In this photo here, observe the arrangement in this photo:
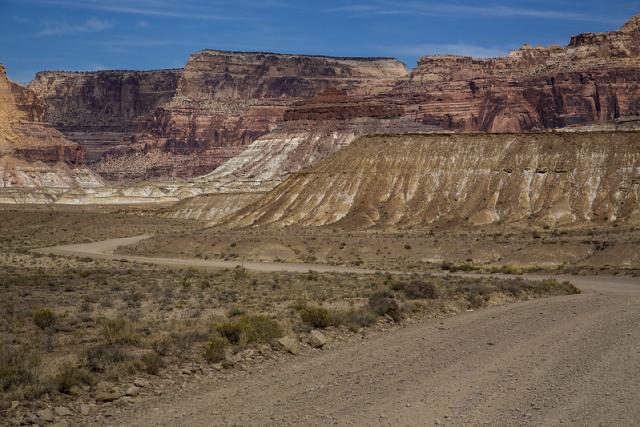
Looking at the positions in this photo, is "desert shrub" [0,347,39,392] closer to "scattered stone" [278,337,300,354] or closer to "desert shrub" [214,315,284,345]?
"desert shrub" [214,315,284,345]

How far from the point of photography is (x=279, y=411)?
16.3 meters

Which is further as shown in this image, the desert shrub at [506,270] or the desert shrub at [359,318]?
the desert shrub at [506,270]

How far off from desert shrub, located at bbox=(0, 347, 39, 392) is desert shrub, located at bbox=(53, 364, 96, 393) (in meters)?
0.48

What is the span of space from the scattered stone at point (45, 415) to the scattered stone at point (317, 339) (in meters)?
8.01

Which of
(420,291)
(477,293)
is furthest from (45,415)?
(477,293)

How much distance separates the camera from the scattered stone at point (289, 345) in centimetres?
2154

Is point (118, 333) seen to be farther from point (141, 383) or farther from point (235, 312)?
point (235, 312)

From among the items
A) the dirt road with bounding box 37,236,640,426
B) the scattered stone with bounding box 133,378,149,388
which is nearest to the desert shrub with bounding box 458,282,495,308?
the dirt road with bounding box 37,236,640,426

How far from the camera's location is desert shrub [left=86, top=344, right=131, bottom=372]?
60.4 feet

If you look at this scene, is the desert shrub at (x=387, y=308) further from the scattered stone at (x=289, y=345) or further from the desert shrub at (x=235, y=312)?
the scattered stone at (x=289, y=345)

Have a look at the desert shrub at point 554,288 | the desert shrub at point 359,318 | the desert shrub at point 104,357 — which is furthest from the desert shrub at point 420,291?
the desert shrub at point 104,357

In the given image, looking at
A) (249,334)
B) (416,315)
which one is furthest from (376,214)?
(249,334)

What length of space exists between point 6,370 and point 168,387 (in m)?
3.01

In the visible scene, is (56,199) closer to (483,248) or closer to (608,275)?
(483,248)
